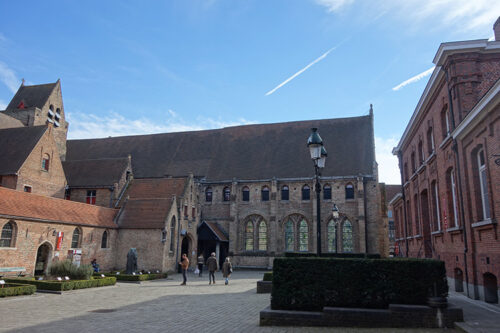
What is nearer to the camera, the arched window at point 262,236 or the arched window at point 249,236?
the arched window at point 262,236

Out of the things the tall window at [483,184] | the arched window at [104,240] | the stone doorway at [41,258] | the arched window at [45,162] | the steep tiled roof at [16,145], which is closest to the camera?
the tall window at [483,184]

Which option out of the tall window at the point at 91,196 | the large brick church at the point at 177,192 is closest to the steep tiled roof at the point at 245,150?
the large brick church at the point at 177,192

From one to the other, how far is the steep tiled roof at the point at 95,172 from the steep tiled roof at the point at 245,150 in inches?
222

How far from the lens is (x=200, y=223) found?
3750 cm

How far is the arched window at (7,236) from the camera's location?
20984 mm

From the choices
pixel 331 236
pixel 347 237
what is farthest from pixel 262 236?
pixel 347 237

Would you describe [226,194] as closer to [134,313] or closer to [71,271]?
[71,271]

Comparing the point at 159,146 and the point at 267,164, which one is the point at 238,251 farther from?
the point at 159,146

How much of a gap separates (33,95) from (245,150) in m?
24.9

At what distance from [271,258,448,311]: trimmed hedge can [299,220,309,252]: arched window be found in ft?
88.7

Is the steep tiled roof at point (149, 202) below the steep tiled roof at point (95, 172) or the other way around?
below

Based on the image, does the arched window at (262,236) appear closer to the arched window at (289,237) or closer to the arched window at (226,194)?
the arched window at (289,237)

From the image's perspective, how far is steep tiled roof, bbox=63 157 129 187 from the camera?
115ft

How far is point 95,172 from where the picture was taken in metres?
36.0
